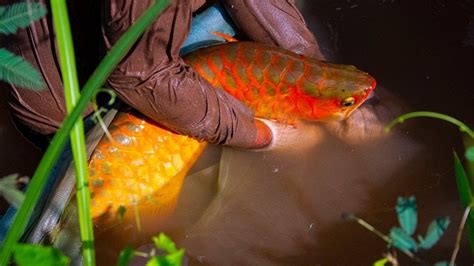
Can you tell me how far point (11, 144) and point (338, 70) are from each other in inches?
42.1

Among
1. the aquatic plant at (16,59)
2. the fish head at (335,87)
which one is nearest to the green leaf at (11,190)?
the aquatic plant at (16,59)

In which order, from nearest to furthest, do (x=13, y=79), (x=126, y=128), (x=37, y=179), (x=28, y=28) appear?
(x=37, y=179), (x=13, y=79), (x=28, y=28), (x=126, y=128)

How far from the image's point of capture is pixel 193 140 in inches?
78.3

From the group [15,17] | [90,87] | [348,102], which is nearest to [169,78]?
[15,17]

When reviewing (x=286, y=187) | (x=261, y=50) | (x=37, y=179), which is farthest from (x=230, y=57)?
(x=37, y=179)

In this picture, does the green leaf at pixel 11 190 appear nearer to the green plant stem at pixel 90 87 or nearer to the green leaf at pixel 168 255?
the green plant stem at pixel 90 87

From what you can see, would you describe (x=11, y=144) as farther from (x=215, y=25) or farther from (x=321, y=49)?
(x=321, y=49)

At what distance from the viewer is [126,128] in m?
1.87

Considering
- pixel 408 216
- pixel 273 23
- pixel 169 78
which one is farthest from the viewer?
pixel 273 23

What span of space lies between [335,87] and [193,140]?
440 mm

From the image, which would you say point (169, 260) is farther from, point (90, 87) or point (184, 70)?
point (184, 70)

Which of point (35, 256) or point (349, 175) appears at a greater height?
point (35, 256)

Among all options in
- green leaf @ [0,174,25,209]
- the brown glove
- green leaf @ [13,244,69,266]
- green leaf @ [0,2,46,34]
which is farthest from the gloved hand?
green leaf @ [13,244,69,266]

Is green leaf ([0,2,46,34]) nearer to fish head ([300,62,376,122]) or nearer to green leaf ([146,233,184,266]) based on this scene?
green leaf ([146,233,184,266])
